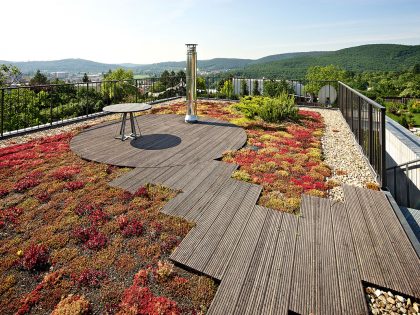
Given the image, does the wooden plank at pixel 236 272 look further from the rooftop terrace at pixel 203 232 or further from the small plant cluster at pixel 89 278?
the small plant cluster at pixel 89 278

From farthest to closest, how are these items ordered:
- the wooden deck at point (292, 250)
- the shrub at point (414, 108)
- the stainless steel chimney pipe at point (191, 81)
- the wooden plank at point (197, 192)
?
the shrub at point (414, 108)
the stainless steel chimney pipe at point (191, 81)
the wooden plank at point (197, 192)
the wooden deck at point (292, 250)

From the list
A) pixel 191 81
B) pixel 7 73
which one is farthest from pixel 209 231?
pixel 7 73

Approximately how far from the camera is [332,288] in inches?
74.9

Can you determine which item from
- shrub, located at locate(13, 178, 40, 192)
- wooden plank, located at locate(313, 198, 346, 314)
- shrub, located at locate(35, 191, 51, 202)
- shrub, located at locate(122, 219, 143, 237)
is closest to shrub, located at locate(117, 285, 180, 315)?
shrub, located at locate(122, 219, 143, 237)

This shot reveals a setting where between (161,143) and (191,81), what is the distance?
2.44 metres

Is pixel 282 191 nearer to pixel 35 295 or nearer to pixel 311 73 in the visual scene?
pixel 35 295

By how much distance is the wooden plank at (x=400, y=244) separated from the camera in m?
1.98

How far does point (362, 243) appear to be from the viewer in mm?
2414

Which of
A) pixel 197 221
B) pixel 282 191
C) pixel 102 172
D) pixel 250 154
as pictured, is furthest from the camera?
pixel 250 154

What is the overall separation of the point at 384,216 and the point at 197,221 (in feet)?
6.76

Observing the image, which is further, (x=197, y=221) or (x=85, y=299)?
(x=197, y=221)

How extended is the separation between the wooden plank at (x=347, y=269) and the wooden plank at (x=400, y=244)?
1.13 ft

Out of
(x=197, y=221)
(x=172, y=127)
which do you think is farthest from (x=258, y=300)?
(x=172, y=127)

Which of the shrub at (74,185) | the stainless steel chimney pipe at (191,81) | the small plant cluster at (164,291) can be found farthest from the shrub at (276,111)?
the small plant cluster at (164,291)
